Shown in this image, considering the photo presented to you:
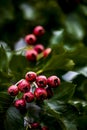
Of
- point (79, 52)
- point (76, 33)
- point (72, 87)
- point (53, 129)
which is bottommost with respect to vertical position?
point (53, 129)

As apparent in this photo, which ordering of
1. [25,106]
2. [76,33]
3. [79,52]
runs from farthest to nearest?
[76,33] < [79,52] < [25,106]

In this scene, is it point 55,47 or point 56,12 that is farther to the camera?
point 56,12

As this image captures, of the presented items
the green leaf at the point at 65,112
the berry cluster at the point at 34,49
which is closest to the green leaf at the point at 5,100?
the green leaf at the point at 65,112

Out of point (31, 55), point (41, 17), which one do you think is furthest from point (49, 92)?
point (41, 17)

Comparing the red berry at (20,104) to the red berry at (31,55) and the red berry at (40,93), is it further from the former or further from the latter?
the red berry at (31,55)

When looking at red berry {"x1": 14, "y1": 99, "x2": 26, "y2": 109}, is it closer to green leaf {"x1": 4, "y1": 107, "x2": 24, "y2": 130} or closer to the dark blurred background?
green leaf {"x1": 4, "y1": 107, "x2": 24, "y2": 130}

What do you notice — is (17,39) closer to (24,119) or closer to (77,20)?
(77,20)

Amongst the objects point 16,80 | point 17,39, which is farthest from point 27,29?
point 16,80

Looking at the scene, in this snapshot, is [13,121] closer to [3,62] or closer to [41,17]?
[3,62]

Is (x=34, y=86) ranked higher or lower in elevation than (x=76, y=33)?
lower
